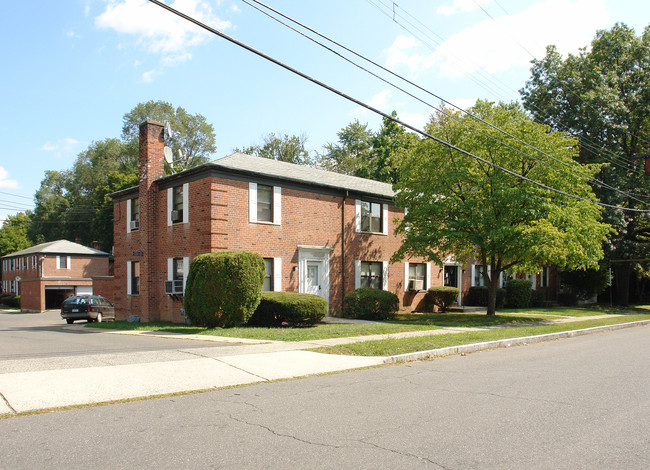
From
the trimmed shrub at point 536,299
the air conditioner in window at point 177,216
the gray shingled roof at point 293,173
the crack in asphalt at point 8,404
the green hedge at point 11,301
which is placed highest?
the gray shingled roof at point 293,173

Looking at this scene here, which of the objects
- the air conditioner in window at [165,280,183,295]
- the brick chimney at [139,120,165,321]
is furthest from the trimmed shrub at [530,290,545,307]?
the brick chimney at [139,120,165,321]

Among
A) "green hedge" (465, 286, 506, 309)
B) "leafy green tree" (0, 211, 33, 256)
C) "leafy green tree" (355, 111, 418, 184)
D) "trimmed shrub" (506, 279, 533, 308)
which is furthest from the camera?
"leafy green tree" (0, 211, 33, 256)

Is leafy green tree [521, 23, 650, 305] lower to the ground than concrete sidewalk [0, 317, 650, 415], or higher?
higher

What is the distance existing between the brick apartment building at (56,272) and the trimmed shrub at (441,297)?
3570 centimetres

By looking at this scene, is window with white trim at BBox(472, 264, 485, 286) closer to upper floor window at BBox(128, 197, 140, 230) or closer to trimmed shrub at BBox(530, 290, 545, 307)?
trimmed shrub at BBox(530, 290, 545, 307)

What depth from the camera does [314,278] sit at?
22.1 metres

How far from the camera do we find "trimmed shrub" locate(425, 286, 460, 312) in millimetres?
26625

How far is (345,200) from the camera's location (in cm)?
2341

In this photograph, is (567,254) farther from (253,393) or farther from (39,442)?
(39,442)

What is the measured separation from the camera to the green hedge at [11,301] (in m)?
56.1

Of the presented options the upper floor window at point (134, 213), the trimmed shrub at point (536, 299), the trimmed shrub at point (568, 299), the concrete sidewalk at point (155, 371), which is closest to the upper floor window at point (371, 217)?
the upper floor window at point (134, 213)

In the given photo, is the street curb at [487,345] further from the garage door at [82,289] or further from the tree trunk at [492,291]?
the garage door at [82,289]

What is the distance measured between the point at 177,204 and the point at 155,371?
1294 cm

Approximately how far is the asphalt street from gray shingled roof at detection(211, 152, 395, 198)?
1272 centimetres
